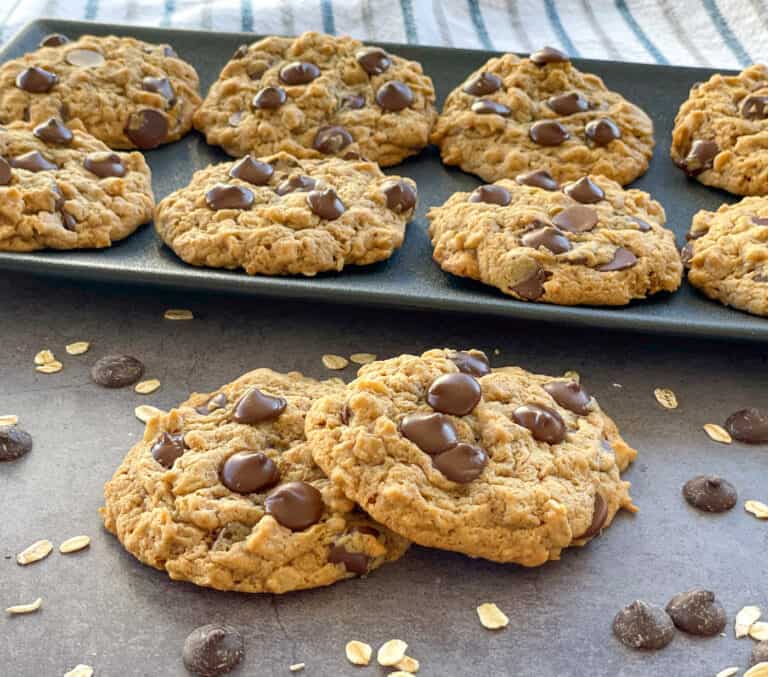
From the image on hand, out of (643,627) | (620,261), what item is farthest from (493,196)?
(643,627)

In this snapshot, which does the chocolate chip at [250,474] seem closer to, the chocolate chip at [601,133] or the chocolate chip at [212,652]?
the chocolate chip at [212,652]

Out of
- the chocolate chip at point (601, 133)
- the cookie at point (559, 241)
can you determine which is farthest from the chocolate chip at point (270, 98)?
the chocolate chip at point (601, 133)

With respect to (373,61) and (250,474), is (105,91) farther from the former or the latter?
(250,474)

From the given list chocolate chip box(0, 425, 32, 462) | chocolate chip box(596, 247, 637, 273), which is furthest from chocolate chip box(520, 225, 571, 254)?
chocolate chip box(0, 425, 32, 462)

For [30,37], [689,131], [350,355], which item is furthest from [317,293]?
[30,37]

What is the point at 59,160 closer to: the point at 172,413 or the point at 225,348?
the point at 225,348
